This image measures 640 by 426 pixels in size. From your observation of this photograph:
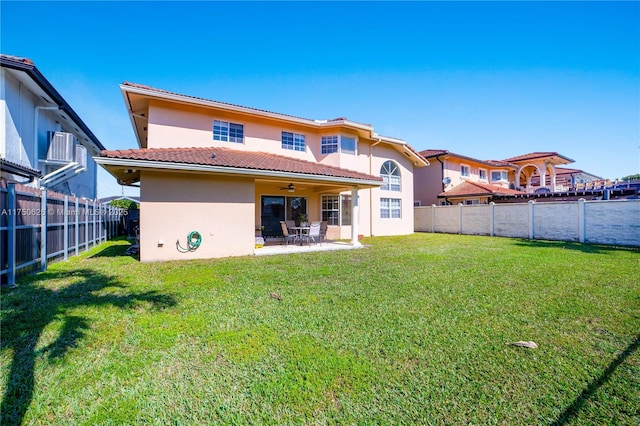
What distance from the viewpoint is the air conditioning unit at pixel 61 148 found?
1402 cm

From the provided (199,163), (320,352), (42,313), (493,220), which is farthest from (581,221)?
(42,313)

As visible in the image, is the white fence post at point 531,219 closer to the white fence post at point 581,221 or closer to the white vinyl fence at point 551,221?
the white vinyl fence at point 551,221

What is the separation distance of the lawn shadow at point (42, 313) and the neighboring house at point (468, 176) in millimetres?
24222

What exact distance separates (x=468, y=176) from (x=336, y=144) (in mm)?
17662

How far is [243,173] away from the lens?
9.77m

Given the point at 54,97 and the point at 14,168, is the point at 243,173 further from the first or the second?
the point at 54,97

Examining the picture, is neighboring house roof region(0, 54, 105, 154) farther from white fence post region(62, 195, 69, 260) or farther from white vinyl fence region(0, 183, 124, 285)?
white fence post region(62, 195, 69, 260)

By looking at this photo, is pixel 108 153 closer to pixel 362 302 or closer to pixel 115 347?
pixel 115 347

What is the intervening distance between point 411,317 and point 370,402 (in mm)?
2129

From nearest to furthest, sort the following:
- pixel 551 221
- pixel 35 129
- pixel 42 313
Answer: pixel 42 313
pixel 35 129
pixel 551 221

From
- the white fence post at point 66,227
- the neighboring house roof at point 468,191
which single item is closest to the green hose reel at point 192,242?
the white fence post at point 66,227

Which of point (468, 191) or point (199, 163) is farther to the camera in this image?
point (468, 191)

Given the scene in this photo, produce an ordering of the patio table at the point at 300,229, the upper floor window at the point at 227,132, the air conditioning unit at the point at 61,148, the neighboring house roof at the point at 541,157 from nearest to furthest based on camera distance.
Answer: the patio table at the point at 300,229, the upper floor window at the point at 227,132, the air conditioning unit at the point at 61,148, the neighboring house roof at the point at 541,157

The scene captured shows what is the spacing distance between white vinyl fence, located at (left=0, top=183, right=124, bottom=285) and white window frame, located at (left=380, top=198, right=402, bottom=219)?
15845 millimetres
